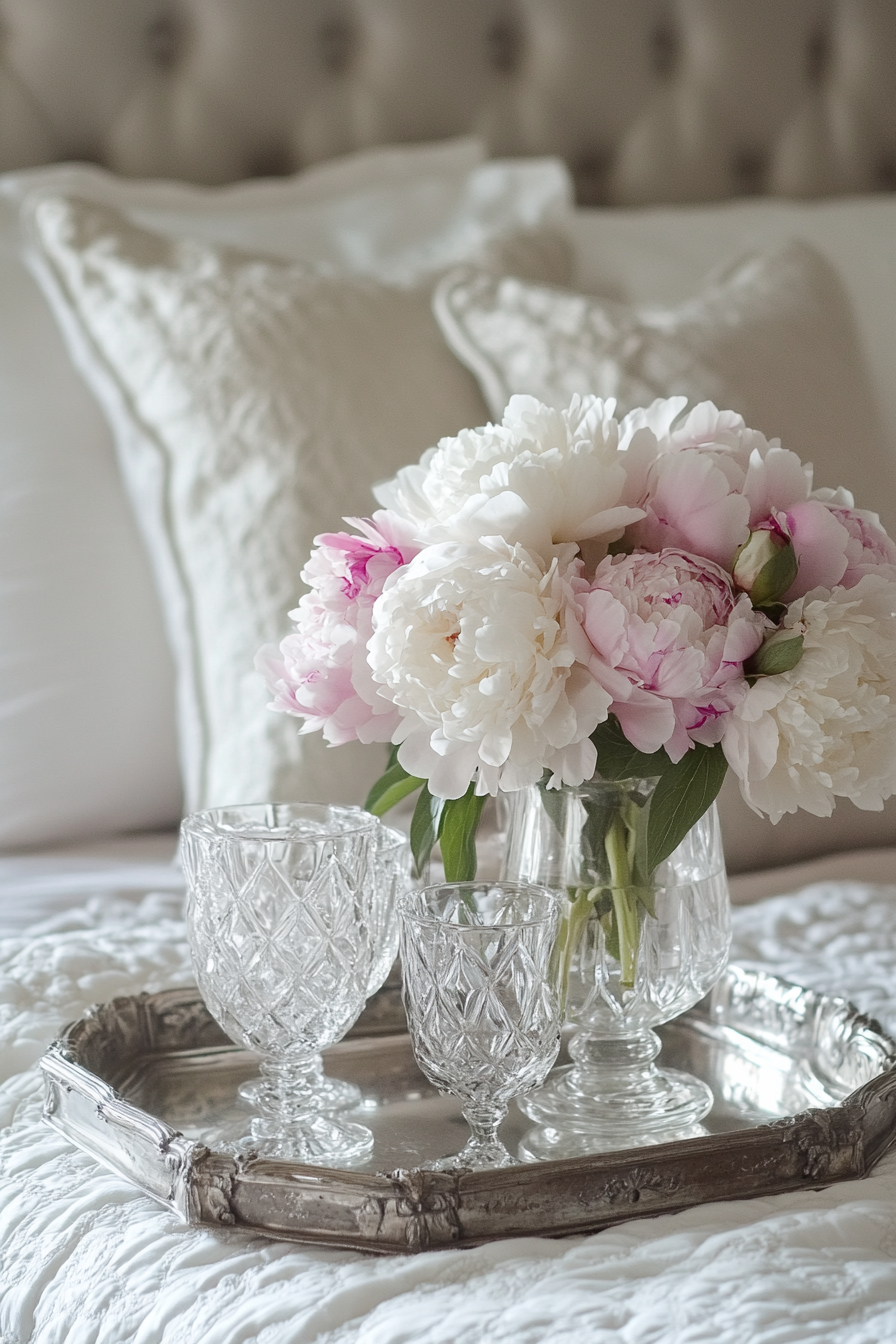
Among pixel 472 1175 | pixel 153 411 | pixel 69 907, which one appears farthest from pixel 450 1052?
pixel 153 411

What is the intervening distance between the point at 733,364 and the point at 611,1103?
76cm

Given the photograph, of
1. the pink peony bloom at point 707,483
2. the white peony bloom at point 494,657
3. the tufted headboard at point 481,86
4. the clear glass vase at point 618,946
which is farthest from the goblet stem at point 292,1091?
the tufted headboard at point 481,86

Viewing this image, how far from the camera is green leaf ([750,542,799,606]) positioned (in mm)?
619

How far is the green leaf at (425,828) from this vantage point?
0.75 meters

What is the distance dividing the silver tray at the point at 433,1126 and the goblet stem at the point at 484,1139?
3 centimetres

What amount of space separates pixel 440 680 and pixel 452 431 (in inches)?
28.4

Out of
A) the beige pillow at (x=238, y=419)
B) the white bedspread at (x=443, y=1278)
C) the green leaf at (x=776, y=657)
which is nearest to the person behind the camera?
the white bedspread at (x=443, y=1278)

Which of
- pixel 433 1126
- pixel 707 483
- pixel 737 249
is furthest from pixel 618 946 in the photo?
pixel 737 249

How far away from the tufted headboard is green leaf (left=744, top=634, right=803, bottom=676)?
130cm

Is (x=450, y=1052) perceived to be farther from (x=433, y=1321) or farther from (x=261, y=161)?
(x=261, y=161)

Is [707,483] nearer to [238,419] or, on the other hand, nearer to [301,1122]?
[301,1122]

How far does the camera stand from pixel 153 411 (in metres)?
1.25

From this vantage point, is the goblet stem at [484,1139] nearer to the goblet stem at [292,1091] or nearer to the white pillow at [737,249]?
the goblet stem at [292,1091]

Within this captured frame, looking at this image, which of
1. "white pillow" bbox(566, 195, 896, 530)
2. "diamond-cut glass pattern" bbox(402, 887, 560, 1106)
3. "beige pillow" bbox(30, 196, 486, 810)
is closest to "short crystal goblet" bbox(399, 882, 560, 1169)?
"diamond-cut glass pattern" bbox(402, 887, 560, 1106)
